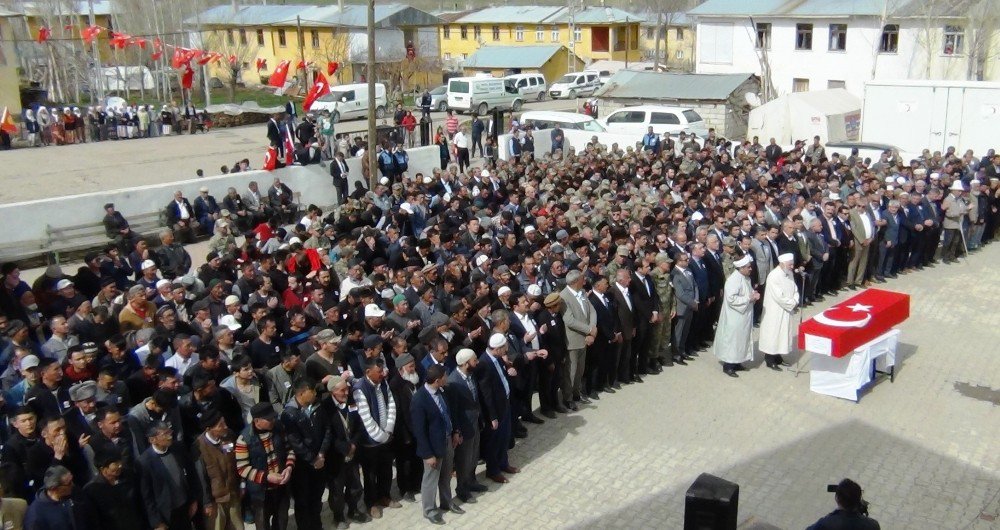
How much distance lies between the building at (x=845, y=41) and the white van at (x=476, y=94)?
876 centimetres

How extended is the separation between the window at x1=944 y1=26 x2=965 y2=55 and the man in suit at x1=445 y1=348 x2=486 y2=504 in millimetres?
31975

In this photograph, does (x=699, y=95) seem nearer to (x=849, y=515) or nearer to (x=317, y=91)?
(x=317, y=91)

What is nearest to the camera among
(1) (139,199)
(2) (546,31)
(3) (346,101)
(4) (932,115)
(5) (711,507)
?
(5) (711,507)

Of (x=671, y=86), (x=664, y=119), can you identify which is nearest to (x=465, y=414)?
(x=664, y=119)

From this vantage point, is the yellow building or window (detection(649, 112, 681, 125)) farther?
the yellow building

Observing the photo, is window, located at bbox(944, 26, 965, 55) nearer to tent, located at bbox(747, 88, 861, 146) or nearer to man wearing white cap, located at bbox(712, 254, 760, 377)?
tent, located at bbox(747, 88, 861, 146)

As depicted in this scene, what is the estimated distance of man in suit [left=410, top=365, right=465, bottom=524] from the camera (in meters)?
Answer: 7.08

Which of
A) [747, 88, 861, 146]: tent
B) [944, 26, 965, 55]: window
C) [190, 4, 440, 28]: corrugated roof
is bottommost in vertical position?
[747, 88, 861, 146]: tent

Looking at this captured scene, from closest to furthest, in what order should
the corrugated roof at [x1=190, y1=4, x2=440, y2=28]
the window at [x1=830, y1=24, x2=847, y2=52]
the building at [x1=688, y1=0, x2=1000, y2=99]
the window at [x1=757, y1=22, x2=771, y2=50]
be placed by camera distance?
the building at [x1=688, y1=0, x2=1000, y2=99] → the window at [x1=830, y1=24, x2=847, y2=52] → the window at [x1=757, y1=22, x2=771, y2=50] → the corrugated roof at [x1=190, y1=4, x2=440, y2=28]

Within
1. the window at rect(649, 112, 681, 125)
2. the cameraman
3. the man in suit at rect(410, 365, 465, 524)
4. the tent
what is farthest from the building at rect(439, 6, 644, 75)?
the cameraman

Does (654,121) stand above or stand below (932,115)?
below

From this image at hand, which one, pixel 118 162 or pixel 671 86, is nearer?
pixel 118 162

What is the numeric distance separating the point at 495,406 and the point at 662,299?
10.9ft

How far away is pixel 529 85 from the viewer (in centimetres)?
4294
